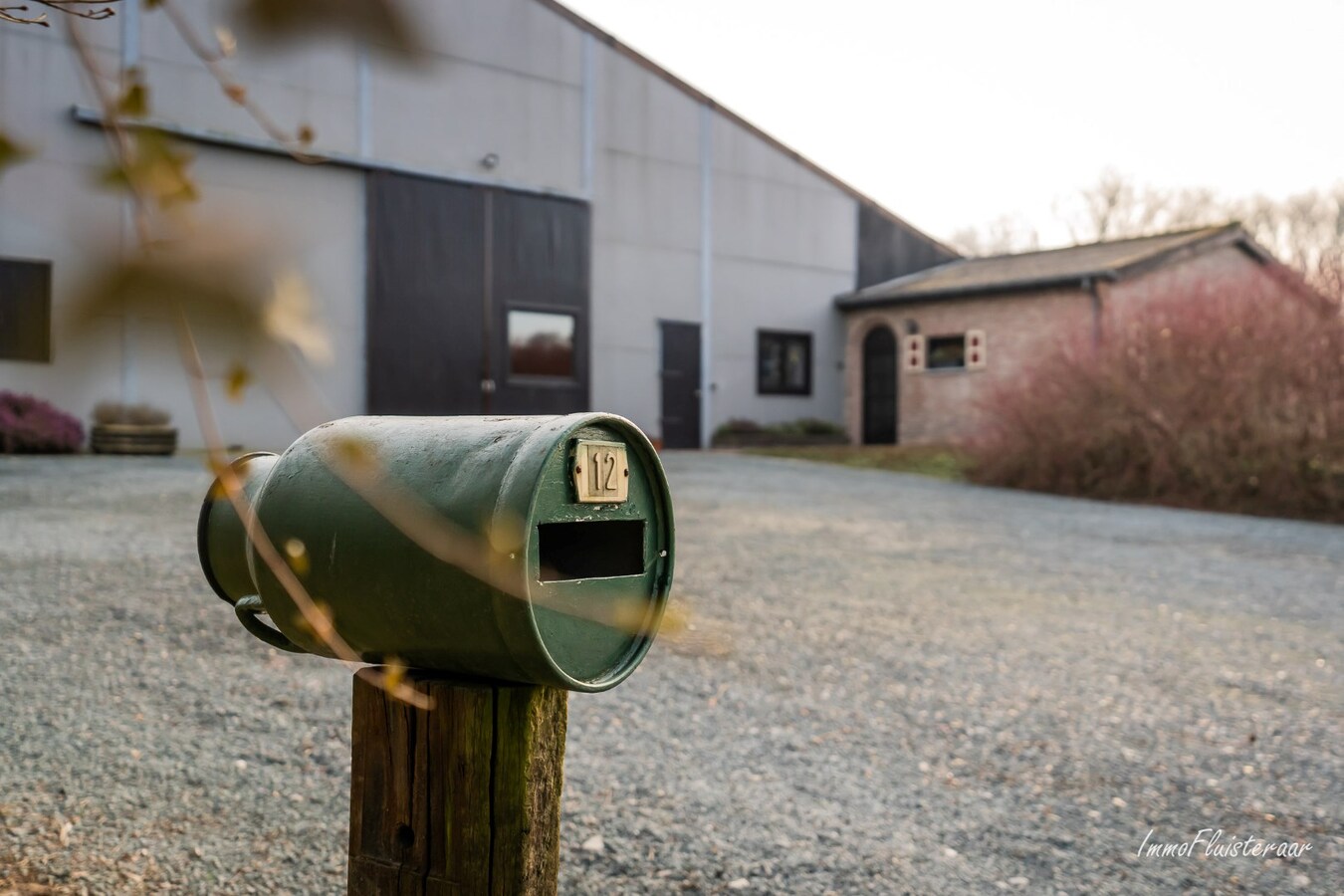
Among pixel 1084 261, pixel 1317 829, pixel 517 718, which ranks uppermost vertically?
pixel 1084 261

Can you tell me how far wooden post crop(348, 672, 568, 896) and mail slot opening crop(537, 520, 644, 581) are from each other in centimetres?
19

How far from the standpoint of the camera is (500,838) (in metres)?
1.64

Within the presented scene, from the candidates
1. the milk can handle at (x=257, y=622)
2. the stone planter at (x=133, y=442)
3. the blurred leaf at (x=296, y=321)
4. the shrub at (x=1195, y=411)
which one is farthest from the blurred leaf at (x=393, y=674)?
the shrub at (x=1195, y=411)

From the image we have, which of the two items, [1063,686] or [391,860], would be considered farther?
[1063,686]

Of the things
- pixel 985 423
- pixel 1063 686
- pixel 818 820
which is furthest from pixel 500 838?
pixel 985 423

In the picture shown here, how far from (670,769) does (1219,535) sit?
7935mm

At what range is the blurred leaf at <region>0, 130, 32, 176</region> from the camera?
502mm

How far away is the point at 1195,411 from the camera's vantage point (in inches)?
491

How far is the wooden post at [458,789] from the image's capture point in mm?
1626

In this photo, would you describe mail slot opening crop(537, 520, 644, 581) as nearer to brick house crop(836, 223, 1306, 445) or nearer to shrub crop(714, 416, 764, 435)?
brick house crop(836, 223, 1306, 445)

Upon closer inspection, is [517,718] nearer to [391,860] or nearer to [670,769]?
[391,860]

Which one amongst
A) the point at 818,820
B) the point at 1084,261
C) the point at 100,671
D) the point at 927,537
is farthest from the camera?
the point at 1084,261
